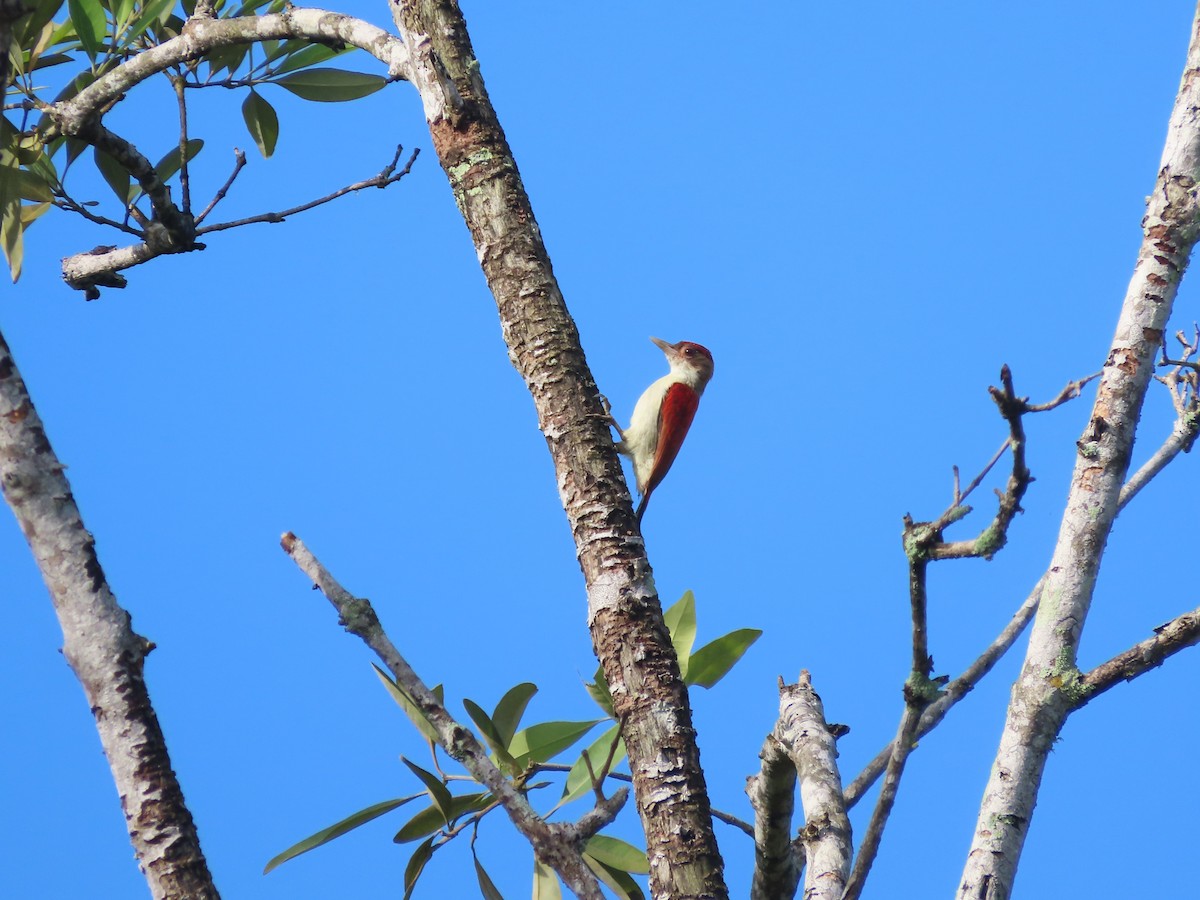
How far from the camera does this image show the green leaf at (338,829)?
7.45 ft

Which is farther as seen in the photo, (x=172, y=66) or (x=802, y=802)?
(x=172, y=66)

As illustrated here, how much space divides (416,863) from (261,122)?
7.26 feet

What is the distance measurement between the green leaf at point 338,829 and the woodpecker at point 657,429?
1870 millimetres

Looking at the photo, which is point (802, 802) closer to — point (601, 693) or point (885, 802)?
point (885, 802)

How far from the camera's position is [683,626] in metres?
2.64

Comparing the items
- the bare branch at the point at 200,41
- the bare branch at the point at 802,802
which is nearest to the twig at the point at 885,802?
the bare branch at the point at 802,802

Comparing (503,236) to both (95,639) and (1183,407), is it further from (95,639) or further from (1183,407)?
(1183,407)

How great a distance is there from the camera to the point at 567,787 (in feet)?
8.65

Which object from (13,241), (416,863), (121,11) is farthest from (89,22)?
(416,863)

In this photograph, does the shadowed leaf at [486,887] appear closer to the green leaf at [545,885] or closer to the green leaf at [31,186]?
the green leaf at [545,885]

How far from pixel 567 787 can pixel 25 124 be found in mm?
2153

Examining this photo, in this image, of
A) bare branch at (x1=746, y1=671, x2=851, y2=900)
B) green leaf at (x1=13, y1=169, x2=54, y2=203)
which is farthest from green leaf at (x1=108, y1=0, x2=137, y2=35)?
bare branch at (x1=746, y1=671, x2=851, y2=900)

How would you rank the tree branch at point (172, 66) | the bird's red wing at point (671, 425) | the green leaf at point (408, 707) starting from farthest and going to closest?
the bird's red wing at point (671, 425) < the tree branch at point (172, 66) < the green leaf at point (408, 707)

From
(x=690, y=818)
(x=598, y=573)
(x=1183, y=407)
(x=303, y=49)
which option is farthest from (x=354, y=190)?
(x=1183, y=407)
